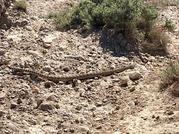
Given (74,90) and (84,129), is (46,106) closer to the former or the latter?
(84,129)

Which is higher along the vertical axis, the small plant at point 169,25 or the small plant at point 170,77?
the small plant at point 169,25

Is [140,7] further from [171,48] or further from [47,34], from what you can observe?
[47,34]

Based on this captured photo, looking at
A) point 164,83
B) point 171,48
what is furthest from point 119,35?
point 164,83

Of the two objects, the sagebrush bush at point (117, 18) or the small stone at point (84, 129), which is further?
the sagebrush bush at point (117, 18)

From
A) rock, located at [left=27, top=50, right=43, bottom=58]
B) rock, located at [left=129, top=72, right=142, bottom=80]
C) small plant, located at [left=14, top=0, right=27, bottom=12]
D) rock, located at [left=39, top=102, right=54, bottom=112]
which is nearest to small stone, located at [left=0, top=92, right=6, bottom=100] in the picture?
rock, located at [left=39, top=102, right=54, bottom=112]

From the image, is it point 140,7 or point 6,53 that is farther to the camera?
point 140,7

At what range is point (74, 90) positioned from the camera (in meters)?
6.10

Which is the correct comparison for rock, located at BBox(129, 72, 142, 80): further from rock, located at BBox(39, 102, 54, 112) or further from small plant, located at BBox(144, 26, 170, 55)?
rock, located at BBox(39, 102, 54, 112)

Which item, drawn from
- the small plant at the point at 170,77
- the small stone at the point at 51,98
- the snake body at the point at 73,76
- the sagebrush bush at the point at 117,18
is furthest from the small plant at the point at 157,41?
the small stone at the point at 51,98

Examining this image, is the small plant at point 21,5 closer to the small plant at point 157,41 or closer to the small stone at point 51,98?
the small plant at point 157,41

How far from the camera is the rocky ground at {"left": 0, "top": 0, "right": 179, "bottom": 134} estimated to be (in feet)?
16.9

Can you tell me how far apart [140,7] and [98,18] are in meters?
0.79

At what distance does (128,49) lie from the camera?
7176mm

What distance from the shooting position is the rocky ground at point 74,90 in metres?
5.14
